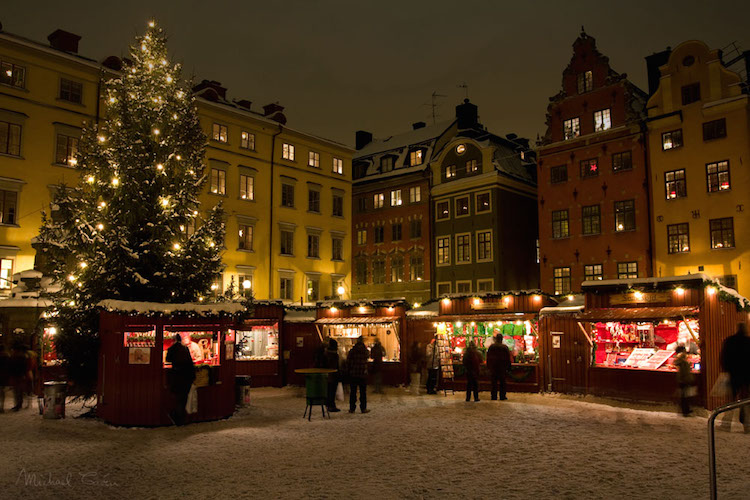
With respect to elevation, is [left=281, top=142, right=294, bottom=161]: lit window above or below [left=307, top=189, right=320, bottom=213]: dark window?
above

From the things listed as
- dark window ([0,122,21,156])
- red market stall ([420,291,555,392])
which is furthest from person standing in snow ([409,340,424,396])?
dark window ([0,122,21,156])

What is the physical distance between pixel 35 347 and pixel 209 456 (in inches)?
528

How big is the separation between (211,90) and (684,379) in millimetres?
28764

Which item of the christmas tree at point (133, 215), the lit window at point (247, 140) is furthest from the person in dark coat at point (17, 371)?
the lit window at point (247, 140)

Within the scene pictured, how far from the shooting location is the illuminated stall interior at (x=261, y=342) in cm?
2455

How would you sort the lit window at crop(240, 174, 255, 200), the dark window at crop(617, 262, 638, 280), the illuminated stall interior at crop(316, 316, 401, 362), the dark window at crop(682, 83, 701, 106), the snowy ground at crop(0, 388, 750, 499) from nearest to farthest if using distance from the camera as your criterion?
the snowy ground at crop(0, 388, 750, 499), the illuminated stall interior at crop(316, 316, 401, 362), the dark window at crop(682, 83, 701, 106), the dark window at crop(617, 262, 638, 280), the lit window at crop(240, 174, 255, 200)

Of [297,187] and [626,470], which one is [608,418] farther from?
[297,187]

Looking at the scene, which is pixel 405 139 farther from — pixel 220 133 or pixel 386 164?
pixel 220 133

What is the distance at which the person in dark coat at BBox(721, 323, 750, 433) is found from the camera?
12008mm

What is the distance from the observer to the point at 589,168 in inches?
1216

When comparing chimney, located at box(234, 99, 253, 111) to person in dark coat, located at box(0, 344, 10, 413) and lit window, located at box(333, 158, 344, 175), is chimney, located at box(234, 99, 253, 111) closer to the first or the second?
lit window, located at box(333, 158, 344, 175)

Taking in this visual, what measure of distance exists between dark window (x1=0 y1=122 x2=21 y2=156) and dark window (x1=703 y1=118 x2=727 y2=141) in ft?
99.2

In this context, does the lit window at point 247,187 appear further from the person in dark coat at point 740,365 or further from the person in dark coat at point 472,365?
the person in dark coat at point 740,365

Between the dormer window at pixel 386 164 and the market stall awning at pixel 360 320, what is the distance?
64.6 ft
